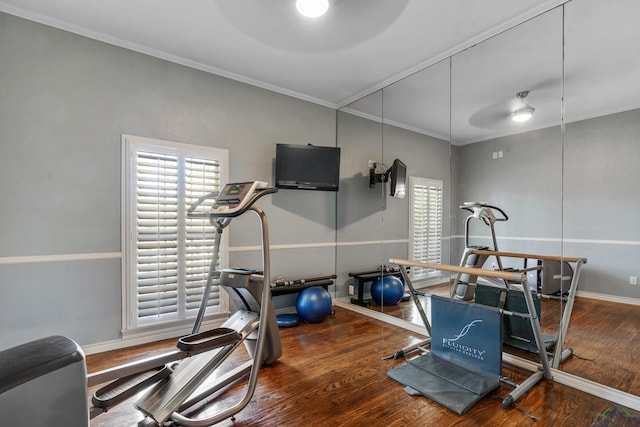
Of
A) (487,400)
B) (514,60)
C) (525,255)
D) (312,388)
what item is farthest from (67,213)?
(514,60)

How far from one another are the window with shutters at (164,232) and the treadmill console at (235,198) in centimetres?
117

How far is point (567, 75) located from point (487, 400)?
2628 millimetres

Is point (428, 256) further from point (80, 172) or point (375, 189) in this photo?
point (80, 172)

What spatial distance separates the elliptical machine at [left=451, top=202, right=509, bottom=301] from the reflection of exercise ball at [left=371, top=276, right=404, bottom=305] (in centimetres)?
105

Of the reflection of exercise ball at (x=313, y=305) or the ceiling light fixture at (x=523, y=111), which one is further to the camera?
the reflection of exercise ball at (x=313, y=305)

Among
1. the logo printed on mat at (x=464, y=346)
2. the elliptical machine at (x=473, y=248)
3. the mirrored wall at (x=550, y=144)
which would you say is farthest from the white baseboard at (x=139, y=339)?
the elliptical machine at (x=473, y=248)

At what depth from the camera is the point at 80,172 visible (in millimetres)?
2896

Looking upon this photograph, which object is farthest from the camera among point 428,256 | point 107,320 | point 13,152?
point 428,256

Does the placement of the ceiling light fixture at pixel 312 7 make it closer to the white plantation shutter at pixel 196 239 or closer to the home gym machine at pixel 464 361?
the white plantation shutter at pixel 196 239

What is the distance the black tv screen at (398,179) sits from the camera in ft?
12.9

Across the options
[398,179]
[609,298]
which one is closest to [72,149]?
[398,179]

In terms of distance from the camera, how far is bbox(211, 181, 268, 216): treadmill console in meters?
2.25

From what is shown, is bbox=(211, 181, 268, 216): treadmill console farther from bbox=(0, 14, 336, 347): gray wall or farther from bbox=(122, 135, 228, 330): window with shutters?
bbox=(0, 14, 336, 347): gray wall

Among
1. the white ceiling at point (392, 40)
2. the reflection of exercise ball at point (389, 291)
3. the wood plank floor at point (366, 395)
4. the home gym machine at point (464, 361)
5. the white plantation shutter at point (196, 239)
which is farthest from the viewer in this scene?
the reflection of exercise ball at point (389, 291)
